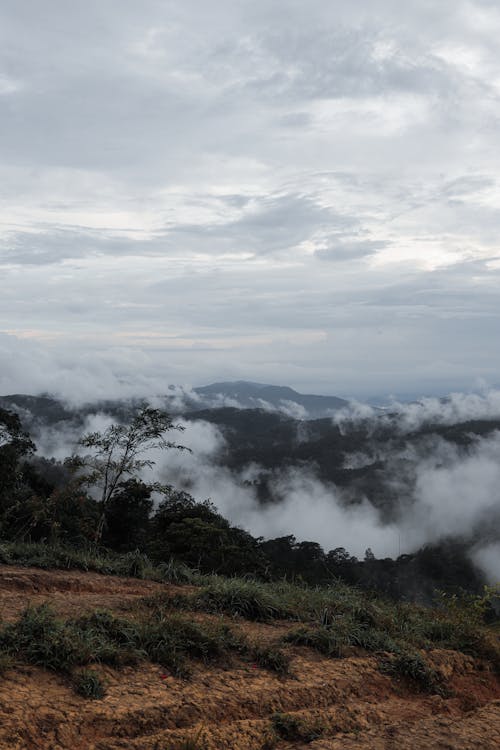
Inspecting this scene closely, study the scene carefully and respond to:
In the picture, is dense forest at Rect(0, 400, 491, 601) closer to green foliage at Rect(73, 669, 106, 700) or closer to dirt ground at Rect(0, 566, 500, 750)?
dirt ground at Rect(0, 566, 500, 750)

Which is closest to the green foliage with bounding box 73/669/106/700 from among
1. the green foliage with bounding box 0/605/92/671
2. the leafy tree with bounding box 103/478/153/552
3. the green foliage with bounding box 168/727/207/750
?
the green foliage with bounding box 0/605/92/671

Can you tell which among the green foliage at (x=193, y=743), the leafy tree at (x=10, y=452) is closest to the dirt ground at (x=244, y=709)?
the green foliage at (x=193, y=743)

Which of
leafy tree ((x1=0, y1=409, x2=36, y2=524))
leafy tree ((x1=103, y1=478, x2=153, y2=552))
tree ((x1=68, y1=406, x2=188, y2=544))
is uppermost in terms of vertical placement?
tree ((x1=68, y1=406, x2=188, y2=544))

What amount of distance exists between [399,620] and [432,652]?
3.41 feet

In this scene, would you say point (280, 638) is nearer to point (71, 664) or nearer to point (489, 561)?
point (71, 664)

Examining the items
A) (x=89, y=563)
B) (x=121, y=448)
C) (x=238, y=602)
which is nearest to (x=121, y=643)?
(x=238, y=602)

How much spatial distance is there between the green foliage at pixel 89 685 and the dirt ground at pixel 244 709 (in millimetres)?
71

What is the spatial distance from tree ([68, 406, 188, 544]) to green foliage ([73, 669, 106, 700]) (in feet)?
33.4

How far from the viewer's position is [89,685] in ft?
14.0

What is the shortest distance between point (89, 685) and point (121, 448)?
431 inches

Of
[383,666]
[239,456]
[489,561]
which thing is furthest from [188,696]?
[239,456]

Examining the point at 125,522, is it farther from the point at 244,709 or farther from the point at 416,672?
the point at 244,709

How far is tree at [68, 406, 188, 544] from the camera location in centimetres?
1455

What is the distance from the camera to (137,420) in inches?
592
